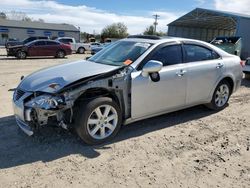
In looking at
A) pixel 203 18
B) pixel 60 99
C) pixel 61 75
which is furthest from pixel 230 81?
pixel 203 18

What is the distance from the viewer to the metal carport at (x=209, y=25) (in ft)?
81.8

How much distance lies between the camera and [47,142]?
14.2 feet

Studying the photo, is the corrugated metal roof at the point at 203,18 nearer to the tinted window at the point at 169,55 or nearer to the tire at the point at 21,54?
the tire at the point at 21,54

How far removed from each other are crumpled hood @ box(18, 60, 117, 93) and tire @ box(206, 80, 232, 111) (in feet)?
8.69

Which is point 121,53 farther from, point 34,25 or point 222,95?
point 34,25

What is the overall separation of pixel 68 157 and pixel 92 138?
19.0 inches

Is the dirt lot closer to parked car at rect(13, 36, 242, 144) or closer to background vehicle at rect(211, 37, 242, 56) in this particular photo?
parked car at rect(13, 36, 242, 144)

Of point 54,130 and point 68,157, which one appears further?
point 54,130

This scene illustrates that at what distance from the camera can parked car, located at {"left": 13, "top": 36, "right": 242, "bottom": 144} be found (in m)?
4.04

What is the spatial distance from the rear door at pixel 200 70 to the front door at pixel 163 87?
179mm

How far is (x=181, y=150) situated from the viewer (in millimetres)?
4223

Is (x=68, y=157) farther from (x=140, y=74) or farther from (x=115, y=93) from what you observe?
(x=140, y=74)

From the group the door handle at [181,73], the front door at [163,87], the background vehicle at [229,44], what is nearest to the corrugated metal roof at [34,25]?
the background vehicle at [229,44]

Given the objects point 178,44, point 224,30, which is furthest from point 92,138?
point 224,30
